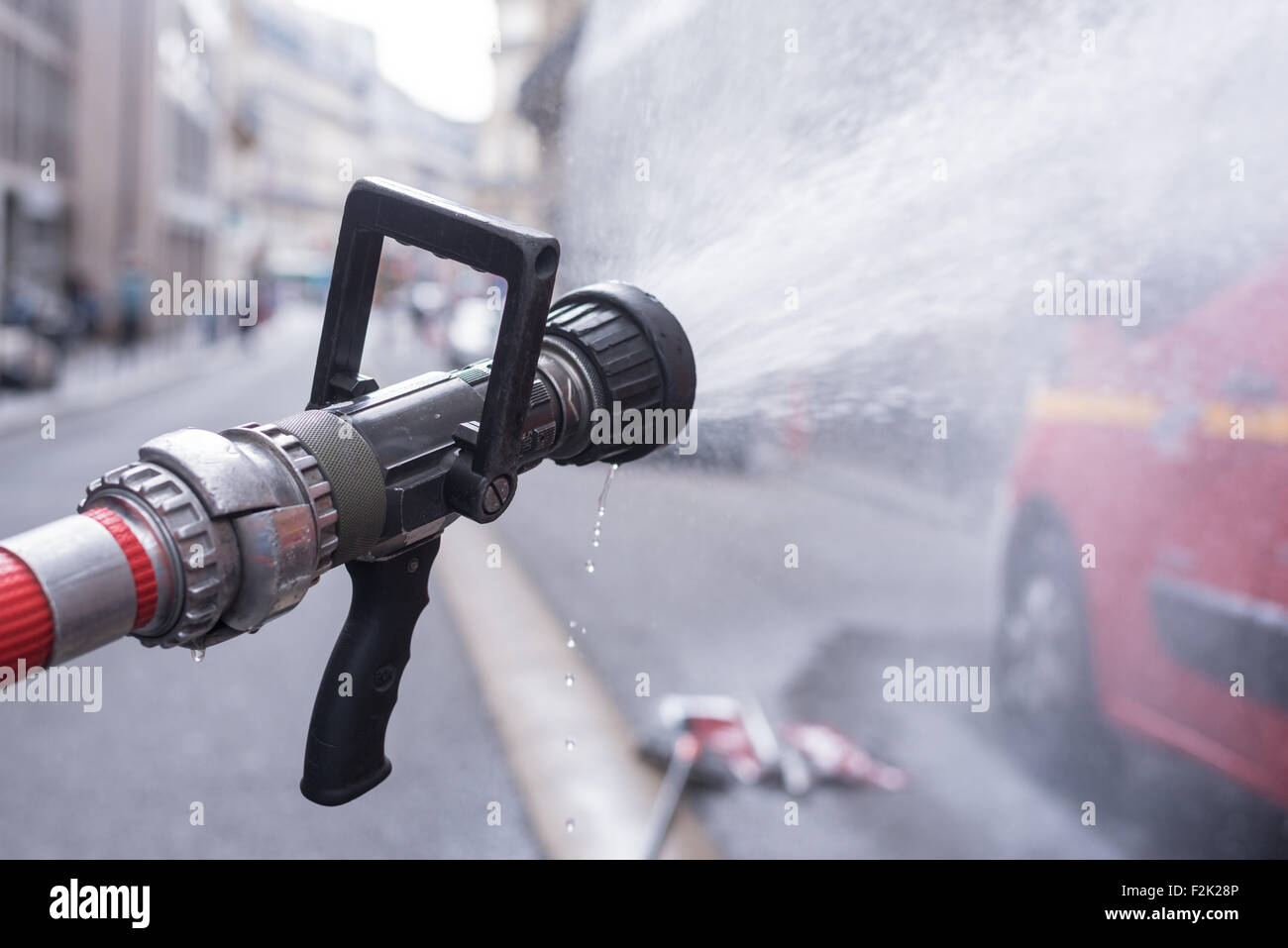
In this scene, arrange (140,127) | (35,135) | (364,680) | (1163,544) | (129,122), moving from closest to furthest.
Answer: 1. (364,680)
2. (1163,544)
3. (35,135)
4. (129,122)
5. (140,127)

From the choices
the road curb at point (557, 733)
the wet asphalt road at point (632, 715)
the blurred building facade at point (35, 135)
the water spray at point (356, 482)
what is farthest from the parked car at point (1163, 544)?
the blurred building facade at point (35, 135)

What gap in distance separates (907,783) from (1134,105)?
2.31 metres

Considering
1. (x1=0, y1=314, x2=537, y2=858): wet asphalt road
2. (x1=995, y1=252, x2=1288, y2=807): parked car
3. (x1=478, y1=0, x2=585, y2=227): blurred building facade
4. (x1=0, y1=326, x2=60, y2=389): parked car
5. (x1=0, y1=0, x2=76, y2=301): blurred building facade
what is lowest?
(x1=0, y1=314, x2=537, y2=858): wet asphalt road

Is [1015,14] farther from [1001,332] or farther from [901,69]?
[1001,332]

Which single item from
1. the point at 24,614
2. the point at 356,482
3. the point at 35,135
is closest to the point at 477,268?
the point at 356,482

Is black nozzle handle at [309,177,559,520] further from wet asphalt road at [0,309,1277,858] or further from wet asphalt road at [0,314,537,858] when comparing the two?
wet asphalt road at [0,314,537,858]

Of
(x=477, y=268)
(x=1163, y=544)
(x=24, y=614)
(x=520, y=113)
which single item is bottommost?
(x=1163, y=544)

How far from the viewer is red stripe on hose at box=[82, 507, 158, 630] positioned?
1.71ft

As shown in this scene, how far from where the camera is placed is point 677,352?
2.65 ft

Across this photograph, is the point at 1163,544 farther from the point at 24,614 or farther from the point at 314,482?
the point at 24,614

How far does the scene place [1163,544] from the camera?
2.85 metres

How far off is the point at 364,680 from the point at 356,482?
180 millimetres

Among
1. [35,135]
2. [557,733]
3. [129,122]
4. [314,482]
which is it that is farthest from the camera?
[129,122]

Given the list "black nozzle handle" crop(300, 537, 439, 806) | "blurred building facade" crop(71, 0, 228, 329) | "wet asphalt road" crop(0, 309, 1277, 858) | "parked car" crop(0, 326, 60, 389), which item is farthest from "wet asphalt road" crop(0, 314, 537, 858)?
"blurred building facade" crop(71, 0, 228, 329)
